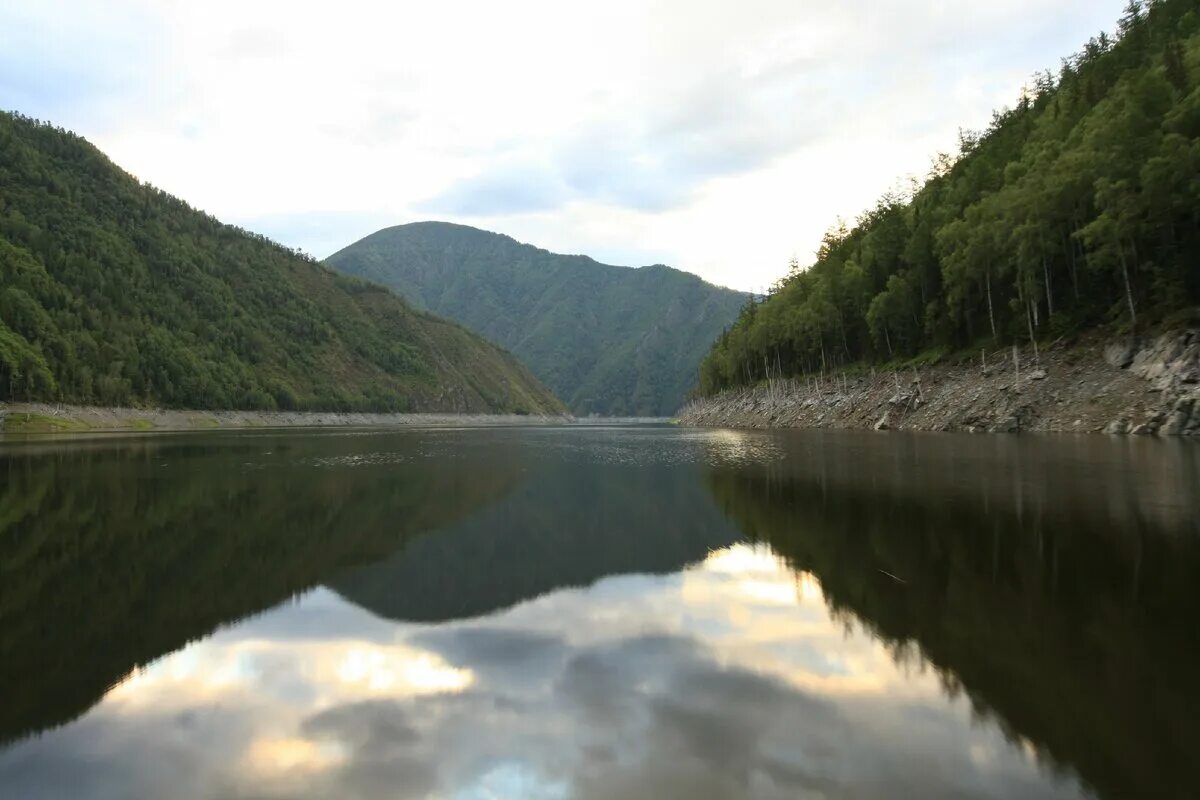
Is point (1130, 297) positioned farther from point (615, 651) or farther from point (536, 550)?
point (615, 651)

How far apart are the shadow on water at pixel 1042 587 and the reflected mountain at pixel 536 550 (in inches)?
71.7

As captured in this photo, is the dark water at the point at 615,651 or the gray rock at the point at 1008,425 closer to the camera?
the dark water at the point at 615,651

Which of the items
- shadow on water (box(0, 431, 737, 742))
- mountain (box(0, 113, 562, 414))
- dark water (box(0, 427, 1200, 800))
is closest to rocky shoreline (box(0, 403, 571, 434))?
mountain (box(0, 113, 562, 414))

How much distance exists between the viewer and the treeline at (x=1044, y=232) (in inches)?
1641

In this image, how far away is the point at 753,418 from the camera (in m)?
105

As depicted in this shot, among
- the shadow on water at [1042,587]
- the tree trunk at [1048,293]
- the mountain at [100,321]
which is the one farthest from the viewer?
the mountain at [100,321]

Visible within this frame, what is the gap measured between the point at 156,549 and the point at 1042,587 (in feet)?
57.8

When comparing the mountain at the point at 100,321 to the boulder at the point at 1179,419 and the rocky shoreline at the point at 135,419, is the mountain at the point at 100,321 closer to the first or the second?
the rocky shoreline at the point at 135,419

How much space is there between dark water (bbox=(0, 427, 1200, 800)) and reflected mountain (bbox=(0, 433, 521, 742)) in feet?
0.28

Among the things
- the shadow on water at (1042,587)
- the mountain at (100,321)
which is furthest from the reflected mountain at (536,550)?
the mountain at (100,321)

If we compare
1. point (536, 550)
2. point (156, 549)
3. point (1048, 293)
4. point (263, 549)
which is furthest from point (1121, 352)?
point (156, 549)

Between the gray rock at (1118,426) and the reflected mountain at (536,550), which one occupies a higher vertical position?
the reflected mountain at (536,550)

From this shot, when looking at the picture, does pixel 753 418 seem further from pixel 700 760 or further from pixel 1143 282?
pixel 700 760

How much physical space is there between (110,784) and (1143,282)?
59215mm
